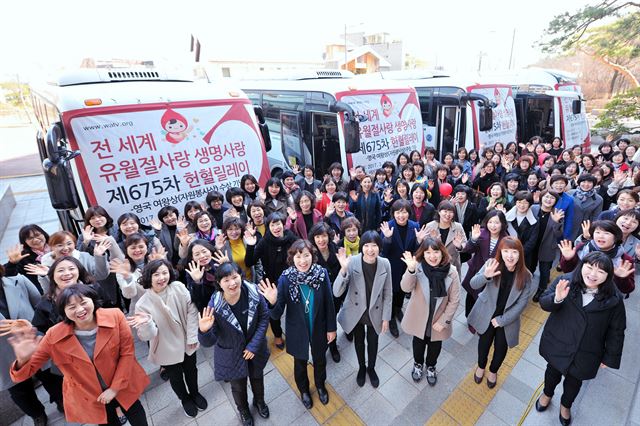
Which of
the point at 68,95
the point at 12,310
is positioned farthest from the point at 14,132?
the point at 12,310

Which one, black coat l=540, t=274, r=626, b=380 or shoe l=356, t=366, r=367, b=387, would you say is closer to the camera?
black coat l=540, t=274, r=626, b=380

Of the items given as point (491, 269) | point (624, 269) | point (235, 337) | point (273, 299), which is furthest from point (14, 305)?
point (624, 269)

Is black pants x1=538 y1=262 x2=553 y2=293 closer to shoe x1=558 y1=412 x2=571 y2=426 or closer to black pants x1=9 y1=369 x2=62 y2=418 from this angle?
shoe x1=558 y1=412 x2=571 y2=426

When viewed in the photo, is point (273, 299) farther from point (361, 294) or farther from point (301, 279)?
point (361, 294)

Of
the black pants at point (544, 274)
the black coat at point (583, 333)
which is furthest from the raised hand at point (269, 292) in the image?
the black pants at point (544, 274)

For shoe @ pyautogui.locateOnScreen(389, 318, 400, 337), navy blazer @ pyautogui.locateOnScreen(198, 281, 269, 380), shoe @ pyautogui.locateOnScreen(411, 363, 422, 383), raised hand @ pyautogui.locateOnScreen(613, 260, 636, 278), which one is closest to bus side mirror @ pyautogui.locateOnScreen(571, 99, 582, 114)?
raised hand @ pyautogui.locateOnScreen(613, 260, 636, 278)

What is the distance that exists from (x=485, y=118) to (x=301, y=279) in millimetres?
7817

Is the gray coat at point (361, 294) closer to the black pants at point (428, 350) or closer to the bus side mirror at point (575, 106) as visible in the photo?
the black pants at point (428, 350)

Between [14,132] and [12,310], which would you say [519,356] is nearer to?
[12,310]

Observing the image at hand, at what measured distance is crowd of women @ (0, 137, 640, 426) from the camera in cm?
238

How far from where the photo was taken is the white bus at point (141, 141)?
4070mm

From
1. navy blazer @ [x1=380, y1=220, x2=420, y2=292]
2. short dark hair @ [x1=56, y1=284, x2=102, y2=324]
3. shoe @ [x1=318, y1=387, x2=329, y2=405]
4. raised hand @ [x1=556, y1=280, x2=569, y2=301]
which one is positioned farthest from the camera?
navy blazer @ [x1=380, y1=220, x2=420, y2=292]

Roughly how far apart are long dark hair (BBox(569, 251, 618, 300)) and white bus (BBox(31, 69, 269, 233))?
4.40m

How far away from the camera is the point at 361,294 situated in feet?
10.0
